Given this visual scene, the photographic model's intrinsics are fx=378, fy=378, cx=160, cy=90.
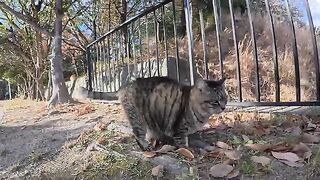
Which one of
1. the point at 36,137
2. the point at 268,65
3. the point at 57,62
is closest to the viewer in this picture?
the point at 36,137

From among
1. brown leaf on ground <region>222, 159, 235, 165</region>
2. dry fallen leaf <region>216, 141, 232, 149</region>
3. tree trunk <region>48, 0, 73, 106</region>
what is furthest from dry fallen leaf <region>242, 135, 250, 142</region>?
tree trunk <region>48, 0, 73, 106</region>

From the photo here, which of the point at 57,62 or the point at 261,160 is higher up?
the point at 57,62

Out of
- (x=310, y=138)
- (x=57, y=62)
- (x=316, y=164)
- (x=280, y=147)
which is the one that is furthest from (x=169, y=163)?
(x=57, y=62)

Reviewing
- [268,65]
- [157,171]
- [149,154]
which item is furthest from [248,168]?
[268,65]

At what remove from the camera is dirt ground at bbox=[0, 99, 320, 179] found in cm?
→ 190

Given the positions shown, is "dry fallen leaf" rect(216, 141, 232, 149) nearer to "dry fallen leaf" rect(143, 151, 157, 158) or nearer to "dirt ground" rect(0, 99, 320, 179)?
"dirt ground" rect(0, 99, 320, 179)

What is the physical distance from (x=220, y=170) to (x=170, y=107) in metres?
0.67

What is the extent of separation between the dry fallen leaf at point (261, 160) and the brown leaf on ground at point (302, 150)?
19 centimetres

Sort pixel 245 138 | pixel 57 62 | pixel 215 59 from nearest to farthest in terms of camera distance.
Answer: pixel 245 138, pixel 57 62, pixel 215 59

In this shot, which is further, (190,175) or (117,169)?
(117,169)

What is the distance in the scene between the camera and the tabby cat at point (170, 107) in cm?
240

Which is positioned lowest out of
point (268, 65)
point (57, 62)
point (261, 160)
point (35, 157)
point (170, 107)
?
point (35, 157)

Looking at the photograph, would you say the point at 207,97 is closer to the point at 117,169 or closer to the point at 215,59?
the point at 117,169

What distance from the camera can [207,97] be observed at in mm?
2410
